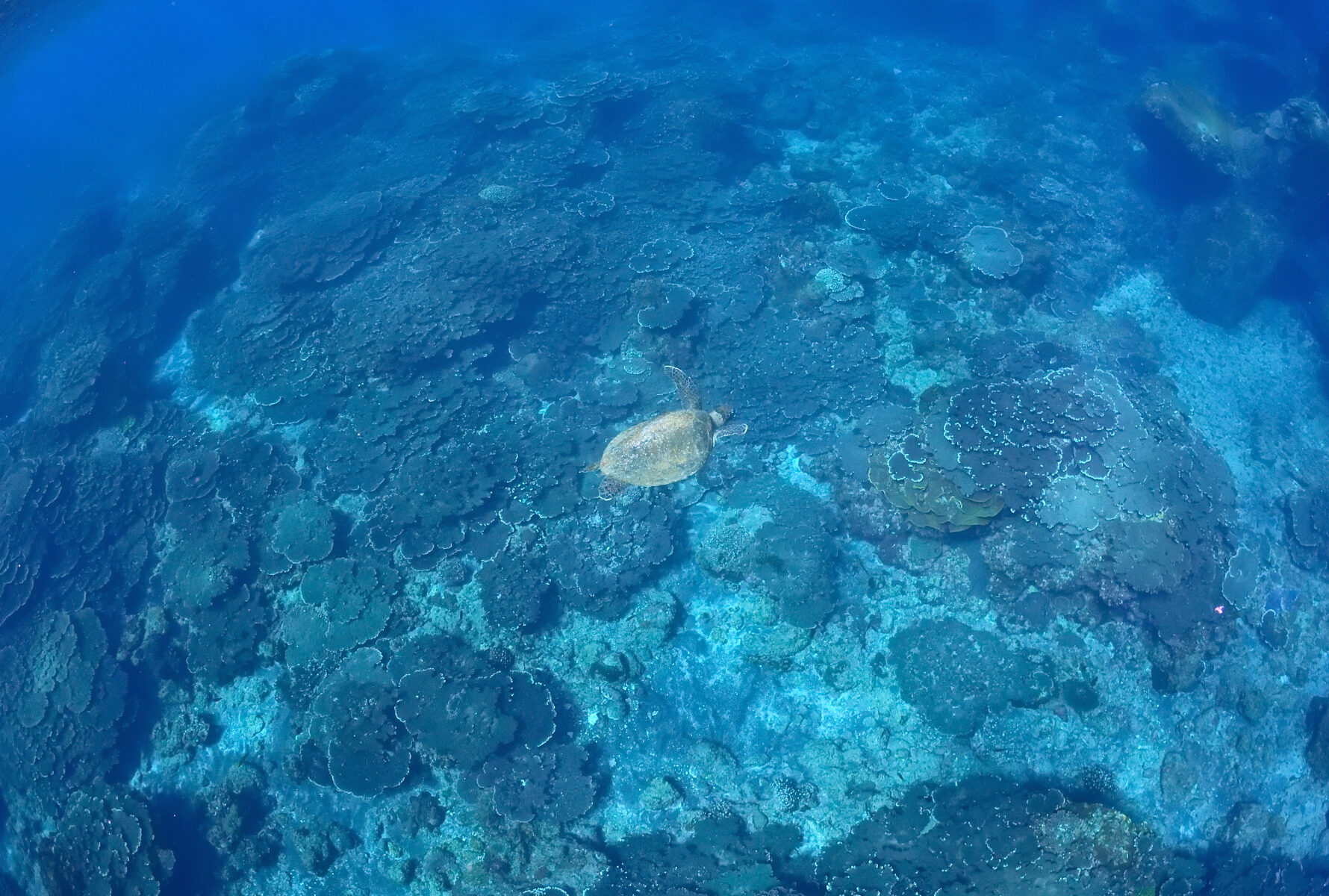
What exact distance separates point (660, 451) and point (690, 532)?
263cm

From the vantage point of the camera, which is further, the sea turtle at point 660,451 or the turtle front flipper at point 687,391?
the turtle front flipper at point 687,391

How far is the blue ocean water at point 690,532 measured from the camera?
7551 mm

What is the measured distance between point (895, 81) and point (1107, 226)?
11.5m

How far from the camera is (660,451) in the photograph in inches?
291

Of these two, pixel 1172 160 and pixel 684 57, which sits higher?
pixel 684 57

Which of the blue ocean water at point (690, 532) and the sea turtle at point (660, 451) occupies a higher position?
the sea turtle at point (660, 451)

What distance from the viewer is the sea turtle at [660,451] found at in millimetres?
7371

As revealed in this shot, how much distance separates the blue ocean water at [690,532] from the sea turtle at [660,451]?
0.06m

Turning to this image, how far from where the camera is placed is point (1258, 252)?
49.3 feet

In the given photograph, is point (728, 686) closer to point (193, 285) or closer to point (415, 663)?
point (415, 663)

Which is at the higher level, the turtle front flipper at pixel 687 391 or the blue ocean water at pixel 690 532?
the turtle front flipper at pixel 687 391

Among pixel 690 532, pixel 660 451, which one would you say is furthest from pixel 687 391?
pixel 690 532

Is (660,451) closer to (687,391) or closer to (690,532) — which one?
(687,391)

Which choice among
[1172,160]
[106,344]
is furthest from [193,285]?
[1172,160]
